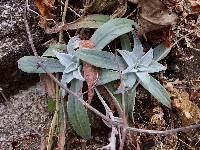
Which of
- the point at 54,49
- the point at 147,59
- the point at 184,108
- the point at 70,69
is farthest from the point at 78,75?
the point at 184,108

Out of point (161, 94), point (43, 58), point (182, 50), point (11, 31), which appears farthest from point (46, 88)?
point (182, 50)

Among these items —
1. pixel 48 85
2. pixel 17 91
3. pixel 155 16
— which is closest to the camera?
pixel 155 16

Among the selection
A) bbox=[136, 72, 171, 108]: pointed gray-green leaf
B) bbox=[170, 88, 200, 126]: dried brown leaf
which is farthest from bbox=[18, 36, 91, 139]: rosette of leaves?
bbox=[170, 88, 200, 126]: dried brown leaf

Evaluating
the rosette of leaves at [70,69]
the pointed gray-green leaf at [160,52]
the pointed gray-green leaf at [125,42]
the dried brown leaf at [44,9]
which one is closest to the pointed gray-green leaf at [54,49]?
the rosette of leaves at [70,69]

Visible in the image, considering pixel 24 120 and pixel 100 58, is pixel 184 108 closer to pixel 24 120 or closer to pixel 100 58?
pixel 100 58

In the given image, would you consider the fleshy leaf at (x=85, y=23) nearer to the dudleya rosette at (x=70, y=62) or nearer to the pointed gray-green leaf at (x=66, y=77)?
the dudleya rosette at (x=70, y=62)

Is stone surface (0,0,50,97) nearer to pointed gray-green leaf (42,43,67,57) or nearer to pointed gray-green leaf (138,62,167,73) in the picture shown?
pointed gray-green leaf (42,43,67,57)

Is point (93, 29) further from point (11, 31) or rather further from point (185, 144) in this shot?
point (185, 144)
